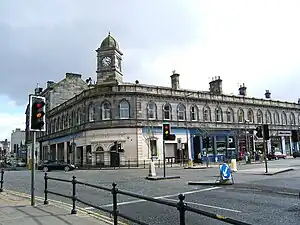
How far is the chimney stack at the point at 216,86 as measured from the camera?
54.6 m

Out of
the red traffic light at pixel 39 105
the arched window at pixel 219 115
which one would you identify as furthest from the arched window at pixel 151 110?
the red traffic light at pixel 39 105

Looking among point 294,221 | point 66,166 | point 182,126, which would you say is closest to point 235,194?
point 294,221

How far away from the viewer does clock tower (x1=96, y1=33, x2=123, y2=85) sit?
47053mm

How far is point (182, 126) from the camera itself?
46812 millimetres

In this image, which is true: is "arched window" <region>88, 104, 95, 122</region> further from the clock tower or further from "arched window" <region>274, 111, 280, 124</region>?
"arched window" <region>274, 111, 280, 124</region>

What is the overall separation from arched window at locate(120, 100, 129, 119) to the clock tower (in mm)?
4825

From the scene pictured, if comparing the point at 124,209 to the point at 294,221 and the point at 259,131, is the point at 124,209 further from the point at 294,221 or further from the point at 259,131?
the point at 259,131

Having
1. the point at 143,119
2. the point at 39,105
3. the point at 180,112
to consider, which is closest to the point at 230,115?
the point at 180,112

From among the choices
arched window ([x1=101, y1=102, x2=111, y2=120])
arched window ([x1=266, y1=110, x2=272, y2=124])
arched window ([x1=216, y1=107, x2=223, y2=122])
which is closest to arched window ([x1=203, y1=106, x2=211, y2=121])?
arched window ([x1=216, y1=107, x2=223, y2=122])

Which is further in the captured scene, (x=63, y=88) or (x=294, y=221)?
(x=63, y=88)

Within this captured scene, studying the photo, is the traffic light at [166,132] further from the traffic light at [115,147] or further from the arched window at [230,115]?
the arched window at [230,115]

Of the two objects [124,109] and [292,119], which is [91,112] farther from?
[292,119]

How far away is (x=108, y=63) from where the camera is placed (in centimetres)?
4744

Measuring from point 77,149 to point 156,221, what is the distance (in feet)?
135
